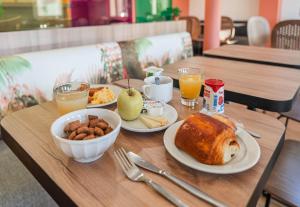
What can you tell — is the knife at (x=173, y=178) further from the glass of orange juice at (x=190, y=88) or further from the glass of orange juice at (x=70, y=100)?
the glass of orange juice at (x=190, y=88)

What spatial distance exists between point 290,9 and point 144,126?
4.33 meters

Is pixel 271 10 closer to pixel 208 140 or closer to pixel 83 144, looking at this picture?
pixel 208 140

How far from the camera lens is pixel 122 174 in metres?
0.67

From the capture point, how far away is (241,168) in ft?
2.12

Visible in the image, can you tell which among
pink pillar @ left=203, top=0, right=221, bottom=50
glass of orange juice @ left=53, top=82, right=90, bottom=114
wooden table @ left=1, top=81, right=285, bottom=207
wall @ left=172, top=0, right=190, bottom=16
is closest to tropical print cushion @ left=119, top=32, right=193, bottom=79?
pink pillar @ left=203, top=0, right=221, bottom=50

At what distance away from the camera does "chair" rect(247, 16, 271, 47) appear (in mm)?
3305

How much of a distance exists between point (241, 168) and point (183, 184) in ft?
0.49

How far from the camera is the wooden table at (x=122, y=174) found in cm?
58

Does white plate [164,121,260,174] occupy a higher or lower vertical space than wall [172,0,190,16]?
lower

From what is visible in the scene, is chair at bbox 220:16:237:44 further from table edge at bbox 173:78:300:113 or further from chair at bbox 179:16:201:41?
table edge at bbox 173:78:300:113

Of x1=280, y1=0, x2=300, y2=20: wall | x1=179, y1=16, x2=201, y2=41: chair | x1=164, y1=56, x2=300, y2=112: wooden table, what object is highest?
x1=280, y1=0, x2=300, y2=20: wall

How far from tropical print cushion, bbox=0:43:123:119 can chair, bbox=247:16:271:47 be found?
2049 millimetres

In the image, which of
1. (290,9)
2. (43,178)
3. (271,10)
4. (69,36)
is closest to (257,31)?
(271,10)

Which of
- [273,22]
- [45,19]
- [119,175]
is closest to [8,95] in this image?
[119,175]
